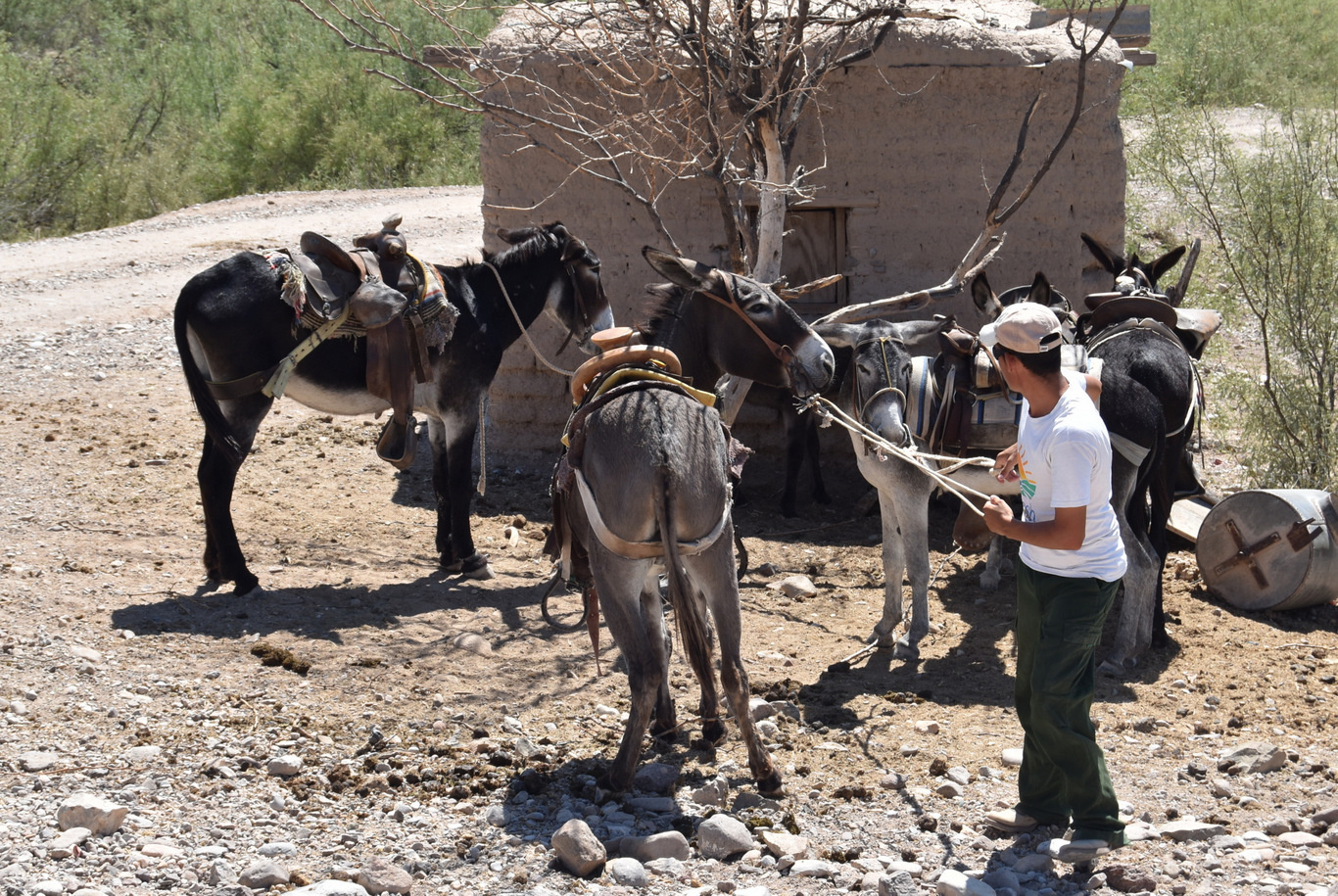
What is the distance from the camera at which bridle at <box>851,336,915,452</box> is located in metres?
5.96

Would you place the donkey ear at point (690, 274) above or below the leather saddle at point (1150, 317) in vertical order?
above

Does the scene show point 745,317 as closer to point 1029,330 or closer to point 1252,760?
point 1029,330

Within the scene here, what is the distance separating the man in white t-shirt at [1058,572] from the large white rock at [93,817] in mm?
3038

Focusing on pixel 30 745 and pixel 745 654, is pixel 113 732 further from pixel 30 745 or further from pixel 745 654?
pixel 745 654

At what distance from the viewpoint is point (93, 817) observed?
3.97 metres

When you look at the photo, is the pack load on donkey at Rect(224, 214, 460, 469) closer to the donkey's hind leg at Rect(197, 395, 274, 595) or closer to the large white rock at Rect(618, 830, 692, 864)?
the donkey's hind leg at Rect(197, 395, 274, 595)

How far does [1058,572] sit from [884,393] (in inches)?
84.8

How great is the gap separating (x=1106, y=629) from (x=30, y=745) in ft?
17.5

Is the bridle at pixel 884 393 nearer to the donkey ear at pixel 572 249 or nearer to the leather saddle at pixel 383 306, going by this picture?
the donkey ear at pixel 572 249

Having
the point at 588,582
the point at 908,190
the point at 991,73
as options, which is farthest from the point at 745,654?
the point at 991,73

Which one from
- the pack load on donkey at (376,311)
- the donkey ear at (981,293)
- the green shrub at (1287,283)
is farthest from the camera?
the green shrub at (1287,283)

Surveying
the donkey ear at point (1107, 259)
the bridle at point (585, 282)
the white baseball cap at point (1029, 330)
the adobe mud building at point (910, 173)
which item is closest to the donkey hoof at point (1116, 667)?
the donkey ear at point (1107, 259)

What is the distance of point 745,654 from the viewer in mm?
6301

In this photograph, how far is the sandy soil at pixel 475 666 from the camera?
4426 mm
